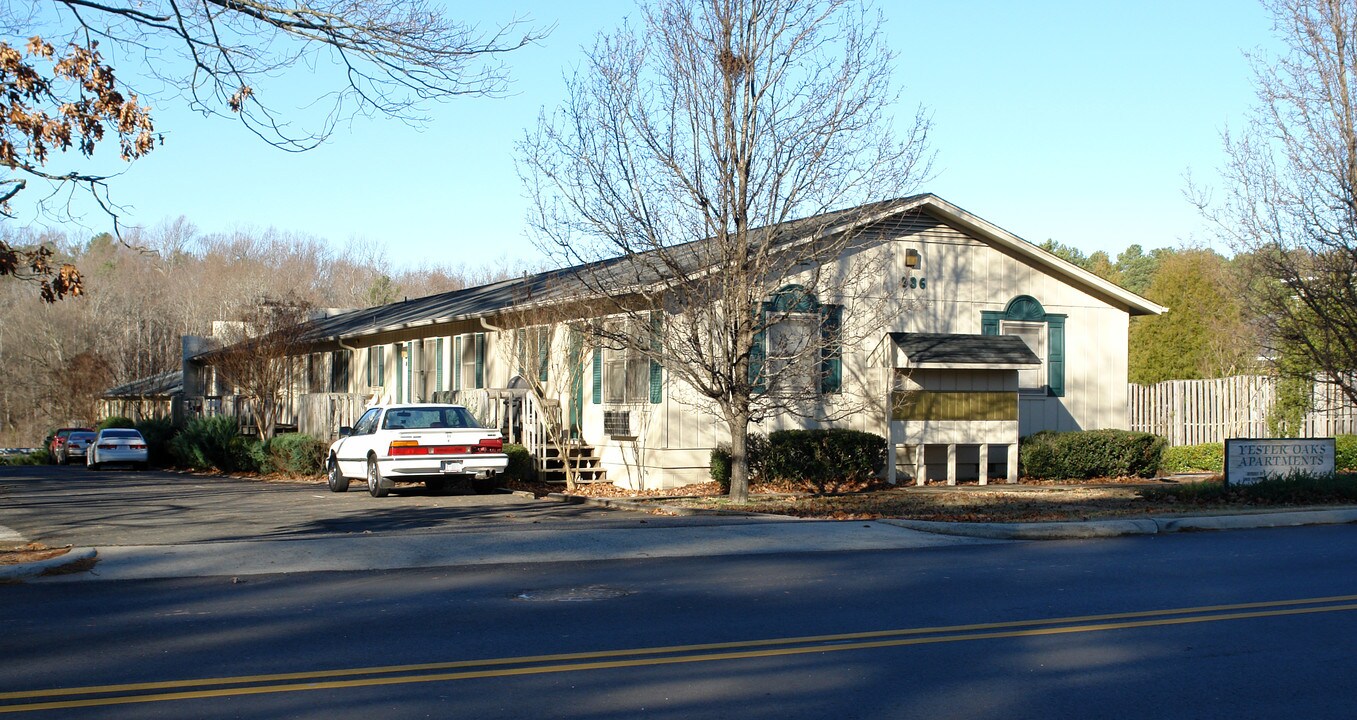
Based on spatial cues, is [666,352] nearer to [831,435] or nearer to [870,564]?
[831,435]

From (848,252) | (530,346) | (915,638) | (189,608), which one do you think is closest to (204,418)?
(530,346)

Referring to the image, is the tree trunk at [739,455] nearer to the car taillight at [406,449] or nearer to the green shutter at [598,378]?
the car taillight at [406,449]

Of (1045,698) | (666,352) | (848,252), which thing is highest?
(848,252)

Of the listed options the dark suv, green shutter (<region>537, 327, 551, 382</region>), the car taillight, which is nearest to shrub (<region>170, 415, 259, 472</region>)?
green shutter (<region>537, 327, 551, 382</region>)

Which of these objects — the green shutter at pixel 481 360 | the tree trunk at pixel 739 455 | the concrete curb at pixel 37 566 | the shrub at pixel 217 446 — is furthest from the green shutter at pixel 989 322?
the shrub at pixel 217 446

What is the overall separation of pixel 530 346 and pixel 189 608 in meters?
13.5

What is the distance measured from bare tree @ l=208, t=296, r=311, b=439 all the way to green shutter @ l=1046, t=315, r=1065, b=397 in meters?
20.0

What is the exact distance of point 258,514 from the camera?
17.7 metres

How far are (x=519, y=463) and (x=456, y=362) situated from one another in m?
6.93

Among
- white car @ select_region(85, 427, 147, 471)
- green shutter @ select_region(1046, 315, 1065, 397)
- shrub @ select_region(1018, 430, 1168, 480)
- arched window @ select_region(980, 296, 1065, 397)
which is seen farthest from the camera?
white car @ select_region(85, 427, 147, 471)

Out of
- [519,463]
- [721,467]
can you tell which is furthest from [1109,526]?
[519,463]

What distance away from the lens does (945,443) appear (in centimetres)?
2266

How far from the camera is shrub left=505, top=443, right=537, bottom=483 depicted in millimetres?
22875

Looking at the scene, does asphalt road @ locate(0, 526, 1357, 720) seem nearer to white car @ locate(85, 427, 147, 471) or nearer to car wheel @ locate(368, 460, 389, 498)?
car wheel @ locate(368, 460, 389, 498)
